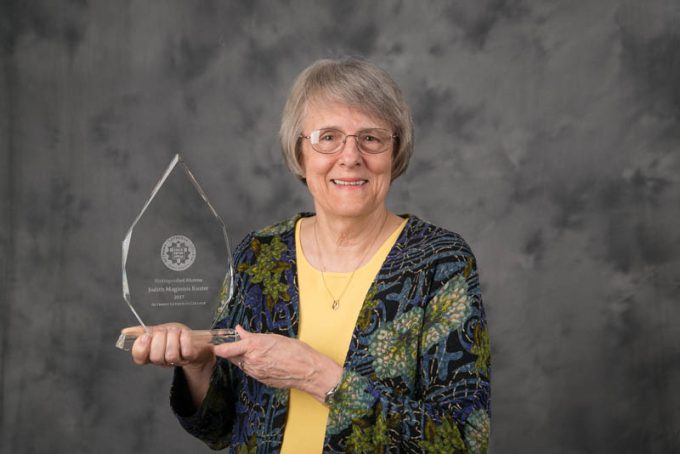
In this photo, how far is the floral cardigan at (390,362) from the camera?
5.39ft

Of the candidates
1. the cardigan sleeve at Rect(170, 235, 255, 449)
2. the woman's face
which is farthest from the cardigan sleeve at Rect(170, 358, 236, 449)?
the woman's face

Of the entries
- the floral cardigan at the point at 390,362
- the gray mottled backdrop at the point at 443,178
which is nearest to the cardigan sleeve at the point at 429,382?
the floral cardigan at the point at 390,362

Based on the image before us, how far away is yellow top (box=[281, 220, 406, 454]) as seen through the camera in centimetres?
177

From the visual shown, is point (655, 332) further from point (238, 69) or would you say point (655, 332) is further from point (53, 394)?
point (53, 394)

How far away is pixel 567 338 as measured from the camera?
3131mm

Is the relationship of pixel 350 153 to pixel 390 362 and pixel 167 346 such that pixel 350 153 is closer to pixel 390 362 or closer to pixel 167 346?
pixel 390 362

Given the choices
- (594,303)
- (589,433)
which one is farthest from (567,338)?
(589,433)

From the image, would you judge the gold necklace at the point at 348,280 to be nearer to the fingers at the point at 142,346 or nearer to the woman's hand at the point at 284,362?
the woman's hand at the point at 284,362

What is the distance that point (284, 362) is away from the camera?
164 centimetres

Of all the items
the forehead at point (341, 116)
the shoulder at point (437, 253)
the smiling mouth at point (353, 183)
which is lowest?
the shoulder at point (437, 253)

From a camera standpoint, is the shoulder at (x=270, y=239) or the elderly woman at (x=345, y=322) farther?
the shoulder at (x=270, y=239)

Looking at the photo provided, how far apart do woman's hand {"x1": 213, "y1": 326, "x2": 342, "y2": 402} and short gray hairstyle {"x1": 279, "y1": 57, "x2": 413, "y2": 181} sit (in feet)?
1.87

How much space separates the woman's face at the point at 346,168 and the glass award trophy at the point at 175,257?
320mm

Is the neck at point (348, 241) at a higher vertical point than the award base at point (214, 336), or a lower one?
higher
